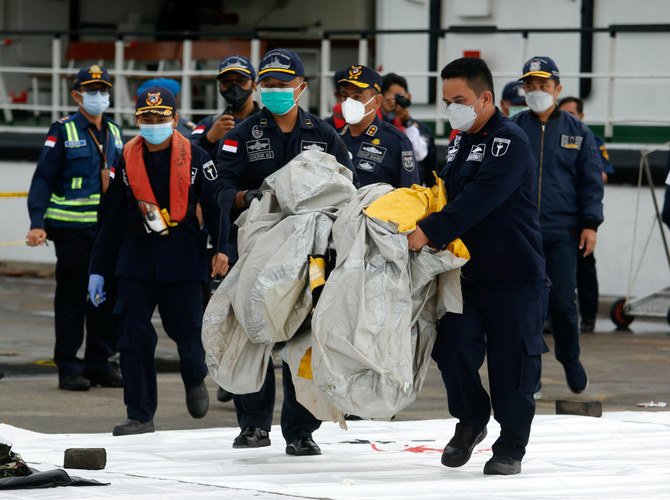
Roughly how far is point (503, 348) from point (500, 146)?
0.85m

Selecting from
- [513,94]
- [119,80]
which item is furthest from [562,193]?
[119,80]

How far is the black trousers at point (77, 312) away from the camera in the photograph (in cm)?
1008

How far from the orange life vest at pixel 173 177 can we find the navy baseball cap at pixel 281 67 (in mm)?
792

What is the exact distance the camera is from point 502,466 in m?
6.72

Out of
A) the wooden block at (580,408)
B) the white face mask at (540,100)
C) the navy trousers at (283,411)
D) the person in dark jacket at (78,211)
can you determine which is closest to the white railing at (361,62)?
the white face mask at (540,100)

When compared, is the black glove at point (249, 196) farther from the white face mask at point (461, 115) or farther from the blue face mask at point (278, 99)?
the white face mask at point (461, 115)

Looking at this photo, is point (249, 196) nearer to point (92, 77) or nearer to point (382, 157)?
point (382, 157)

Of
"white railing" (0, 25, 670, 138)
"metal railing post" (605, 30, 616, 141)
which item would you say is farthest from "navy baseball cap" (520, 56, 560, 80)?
"metal railing post" (605, 30, 616, 141)

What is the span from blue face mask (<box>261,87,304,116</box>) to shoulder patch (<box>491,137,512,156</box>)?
1.23 metres

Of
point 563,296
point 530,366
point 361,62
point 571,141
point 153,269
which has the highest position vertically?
point 361,62

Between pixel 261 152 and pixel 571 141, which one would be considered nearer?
pixel 261 152

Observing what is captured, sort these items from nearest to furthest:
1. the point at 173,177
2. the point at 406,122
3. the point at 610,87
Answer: the point at 173,177, the point at 406,122, the point at 610,87

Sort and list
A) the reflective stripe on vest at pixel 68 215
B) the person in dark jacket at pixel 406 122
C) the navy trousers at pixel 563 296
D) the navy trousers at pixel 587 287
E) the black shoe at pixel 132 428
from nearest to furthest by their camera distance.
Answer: the black shoe at pixel 132 428 < the navy trousers at pixel 563 296 < the reflective stripe on vest at pixel 68 215 < the person in dark jacket at pixel 406 122 < the navy trousers at pixel 587 287

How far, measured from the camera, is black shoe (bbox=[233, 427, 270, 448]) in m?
7.60
